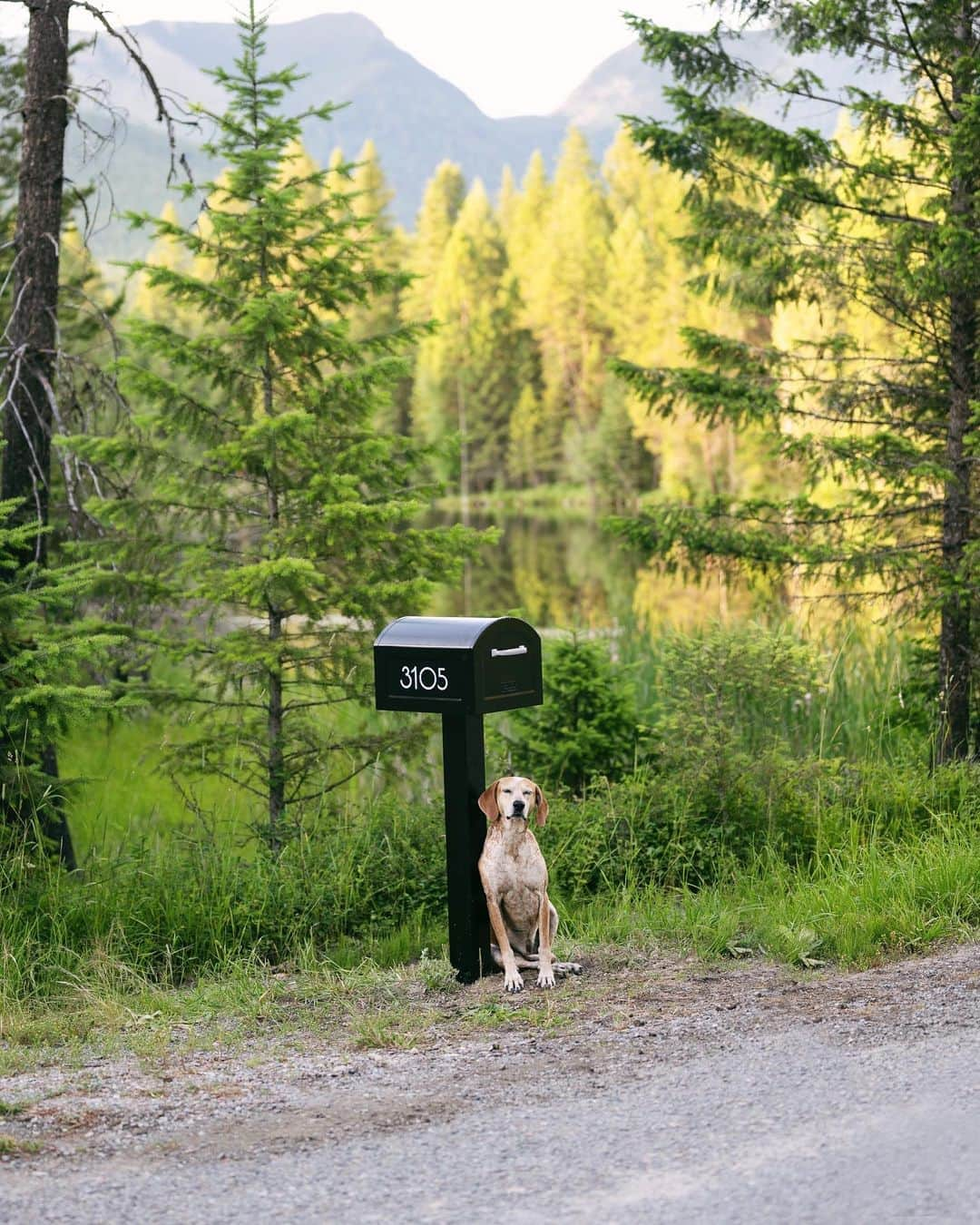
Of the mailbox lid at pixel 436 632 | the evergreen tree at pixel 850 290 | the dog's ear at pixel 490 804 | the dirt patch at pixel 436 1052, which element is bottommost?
the dirt patch at pixel 436 1052

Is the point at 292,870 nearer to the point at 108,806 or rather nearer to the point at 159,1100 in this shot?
the point at 159,1100

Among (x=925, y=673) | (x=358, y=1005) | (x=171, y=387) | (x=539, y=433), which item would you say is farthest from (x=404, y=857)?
(x=539, y=433)

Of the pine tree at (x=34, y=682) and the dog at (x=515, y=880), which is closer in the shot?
the dog at (x=515, y=880)

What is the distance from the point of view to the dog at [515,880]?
17.9 feet

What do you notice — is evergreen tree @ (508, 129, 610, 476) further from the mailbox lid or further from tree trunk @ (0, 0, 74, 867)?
the mailbox lid

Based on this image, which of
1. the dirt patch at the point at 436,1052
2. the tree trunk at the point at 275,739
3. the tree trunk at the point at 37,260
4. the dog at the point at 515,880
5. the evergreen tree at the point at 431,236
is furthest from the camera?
the evergreen tree at the point at 431,236

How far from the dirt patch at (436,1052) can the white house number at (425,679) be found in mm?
1209

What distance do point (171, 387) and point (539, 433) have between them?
63104 mm

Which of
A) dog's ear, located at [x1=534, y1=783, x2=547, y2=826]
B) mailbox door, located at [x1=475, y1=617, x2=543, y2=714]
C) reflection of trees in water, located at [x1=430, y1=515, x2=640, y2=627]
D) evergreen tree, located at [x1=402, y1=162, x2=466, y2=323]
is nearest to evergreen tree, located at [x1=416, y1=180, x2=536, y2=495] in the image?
evergreen tree, located at [x1=402, y1=162, x2=466, y2=323]

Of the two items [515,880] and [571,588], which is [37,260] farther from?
[571,588]

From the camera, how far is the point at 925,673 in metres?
9.98

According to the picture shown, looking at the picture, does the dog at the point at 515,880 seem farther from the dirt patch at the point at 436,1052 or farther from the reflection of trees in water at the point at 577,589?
the reflection of trees in water at the point at 577,589

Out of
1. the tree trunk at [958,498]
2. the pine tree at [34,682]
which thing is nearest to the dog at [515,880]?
the pine tree at [34,682]

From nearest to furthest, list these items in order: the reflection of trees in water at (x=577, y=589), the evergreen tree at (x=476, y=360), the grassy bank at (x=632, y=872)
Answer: the grassy bank at (x=632, y=872), the reflection of trees in water at (x=577, y=589), the evergreen tree at (x=476, y=360)
